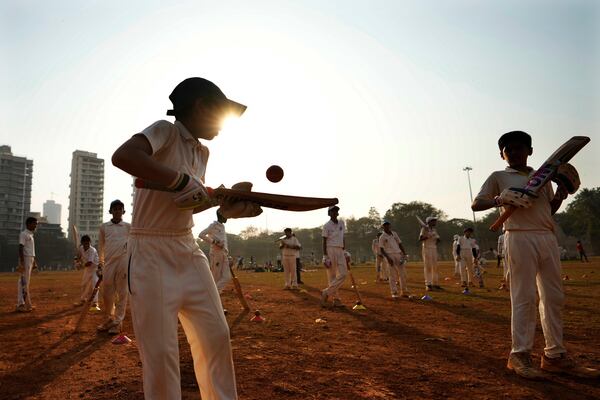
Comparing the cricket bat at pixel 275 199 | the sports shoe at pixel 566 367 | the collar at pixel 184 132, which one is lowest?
the sports shoe at pixel 566 367

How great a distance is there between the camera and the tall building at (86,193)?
134 meters

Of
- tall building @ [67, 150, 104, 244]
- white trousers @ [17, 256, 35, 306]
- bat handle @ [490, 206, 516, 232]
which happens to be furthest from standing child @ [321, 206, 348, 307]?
tall building @ [67, 150, 104, 244]

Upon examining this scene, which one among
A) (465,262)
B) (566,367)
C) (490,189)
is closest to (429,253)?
(465,262)

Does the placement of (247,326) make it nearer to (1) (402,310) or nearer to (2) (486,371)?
(1) (402,310)

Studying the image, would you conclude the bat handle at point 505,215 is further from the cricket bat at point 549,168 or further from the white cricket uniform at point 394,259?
the white cricket uniform at point 394,259

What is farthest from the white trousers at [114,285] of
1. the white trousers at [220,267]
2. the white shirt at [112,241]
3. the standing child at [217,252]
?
the white trousers at [220,267]

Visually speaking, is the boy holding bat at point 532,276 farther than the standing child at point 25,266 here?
No

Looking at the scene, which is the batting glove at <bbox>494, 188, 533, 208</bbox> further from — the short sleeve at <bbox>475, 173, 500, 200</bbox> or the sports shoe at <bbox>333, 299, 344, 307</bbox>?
the sports shoe at <bbox>333, 299, 344, 307</bbox>

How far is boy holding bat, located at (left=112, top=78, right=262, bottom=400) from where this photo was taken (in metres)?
2.56

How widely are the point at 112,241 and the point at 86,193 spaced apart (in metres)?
142

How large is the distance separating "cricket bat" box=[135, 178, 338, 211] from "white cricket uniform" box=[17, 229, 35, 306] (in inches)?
476

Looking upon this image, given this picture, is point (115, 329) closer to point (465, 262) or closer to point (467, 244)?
point (465, 262)

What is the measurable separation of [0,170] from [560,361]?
132 metres

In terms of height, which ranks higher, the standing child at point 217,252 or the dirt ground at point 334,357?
the standing child at point 217,252
